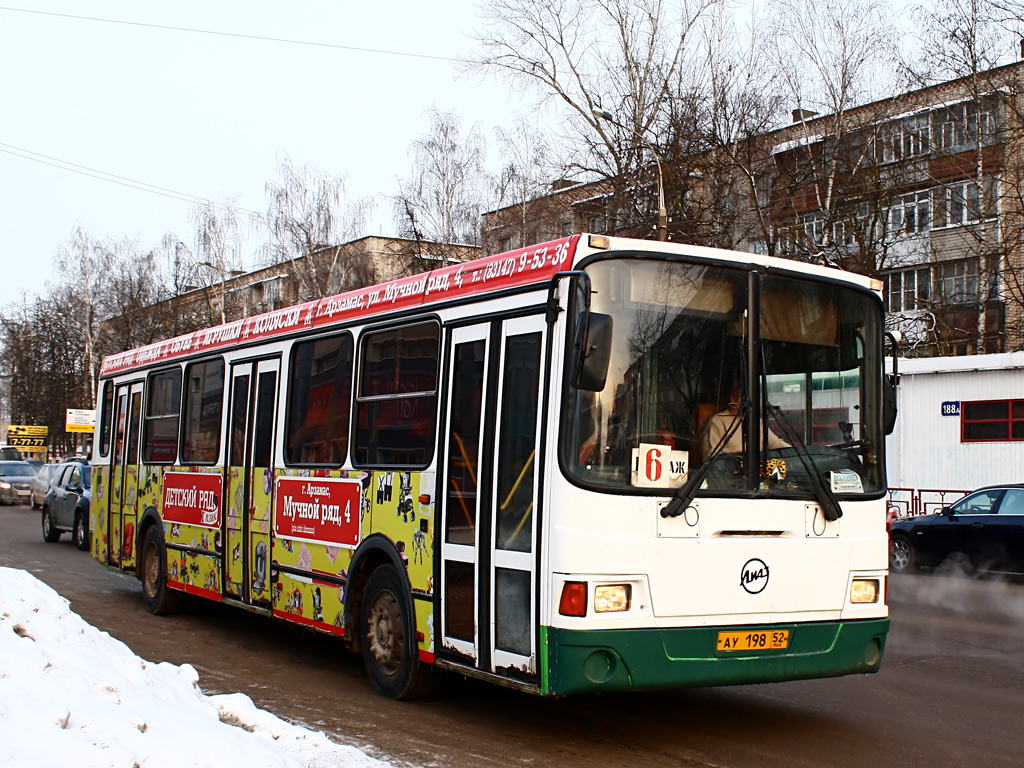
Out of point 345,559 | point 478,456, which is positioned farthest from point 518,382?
point 345,559

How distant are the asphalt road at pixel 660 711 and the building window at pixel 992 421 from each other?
10161 millimetres

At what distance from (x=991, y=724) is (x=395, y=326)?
482 centimetres

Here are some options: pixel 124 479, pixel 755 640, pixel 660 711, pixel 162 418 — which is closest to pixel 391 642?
pixel 660 711

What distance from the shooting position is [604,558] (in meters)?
6.27

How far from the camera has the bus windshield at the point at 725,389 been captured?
643cm

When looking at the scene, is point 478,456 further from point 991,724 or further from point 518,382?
point 991,724

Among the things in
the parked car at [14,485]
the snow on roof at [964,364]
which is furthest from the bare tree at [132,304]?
the snow on roof at [964,364]

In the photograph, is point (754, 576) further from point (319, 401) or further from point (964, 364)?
point (964, 364)

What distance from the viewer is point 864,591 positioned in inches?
280

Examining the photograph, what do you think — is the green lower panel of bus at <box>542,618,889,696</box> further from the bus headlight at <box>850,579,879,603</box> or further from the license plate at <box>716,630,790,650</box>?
the bus headlight at <box>850,579,879,603</box>

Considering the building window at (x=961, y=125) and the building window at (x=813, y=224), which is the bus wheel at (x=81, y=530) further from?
the building window at (x=961, y=125)

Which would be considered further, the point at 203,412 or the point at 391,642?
the point at 203,412

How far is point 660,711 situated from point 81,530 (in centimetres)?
1763

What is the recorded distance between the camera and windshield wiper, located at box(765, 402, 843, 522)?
6.93 meters
